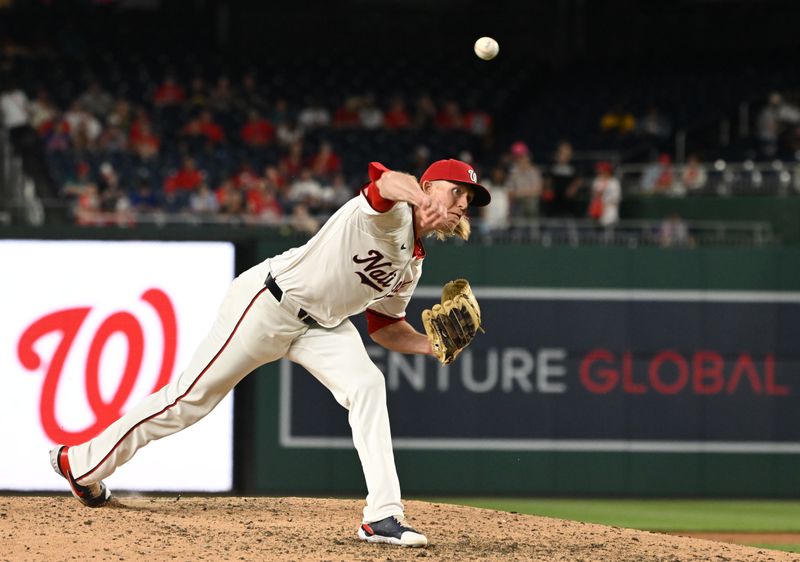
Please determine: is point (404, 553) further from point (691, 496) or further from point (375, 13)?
point (375, 13)

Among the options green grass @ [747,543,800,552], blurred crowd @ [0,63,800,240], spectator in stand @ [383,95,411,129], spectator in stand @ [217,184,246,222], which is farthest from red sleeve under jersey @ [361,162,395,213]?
spectator in stand @ [383,95,411,129]

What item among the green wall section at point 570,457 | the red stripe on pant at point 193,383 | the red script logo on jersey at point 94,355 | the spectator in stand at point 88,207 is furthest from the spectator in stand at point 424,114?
the red stripe on pant at point 193,383

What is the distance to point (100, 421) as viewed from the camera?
816cm

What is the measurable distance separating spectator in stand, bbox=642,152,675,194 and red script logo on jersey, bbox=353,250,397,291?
1002cm

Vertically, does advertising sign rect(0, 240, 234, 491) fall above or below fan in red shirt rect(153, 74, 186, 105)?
below

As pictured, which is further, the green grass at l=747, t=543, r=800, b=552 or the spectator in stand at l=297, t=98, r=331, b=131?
the spectator in stand at l=297, t=98, r=331, b=131

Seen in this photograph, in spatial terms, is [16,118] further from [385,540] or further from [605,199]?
[385,540]

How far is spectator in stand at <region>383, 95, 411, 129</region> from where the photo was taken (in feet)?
62.3

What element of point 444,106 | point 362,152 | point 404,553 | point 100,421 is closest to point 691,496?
point 100,421

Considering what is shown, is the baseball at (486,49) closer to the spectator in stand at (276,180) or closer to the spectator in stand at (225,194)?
the spectator in stand at (225,194)

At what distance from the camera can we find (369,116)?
62.5 ft

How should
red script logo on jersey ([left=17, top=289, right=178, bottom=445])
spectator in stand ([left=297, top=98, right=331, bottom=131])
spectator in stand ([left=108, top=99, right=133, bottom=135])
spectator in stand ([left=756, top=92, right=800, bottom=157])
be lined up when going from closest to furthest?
red script logo on jersey ([left=17, top=289, right=178, bottom=445])
spectator in stand ([left=756, top=92, right=800, bottom=157])
spectator in stand ([left=108, top=99, right=133, bottom=135])
spectator in stand ([left=297, top=98, right=331, bottom=131])

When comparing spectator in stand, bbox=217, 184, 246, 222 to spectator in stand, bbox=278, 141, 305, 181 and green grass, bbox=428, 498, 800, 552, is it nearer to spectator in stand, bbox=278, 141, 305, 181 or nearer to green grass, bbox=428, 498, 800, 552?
spectator in stand, bbox=278, 141, 305, 181

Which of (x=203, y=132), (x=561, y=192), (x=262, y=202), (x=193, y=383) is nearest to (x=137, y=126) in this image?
(x=203, y=132)
